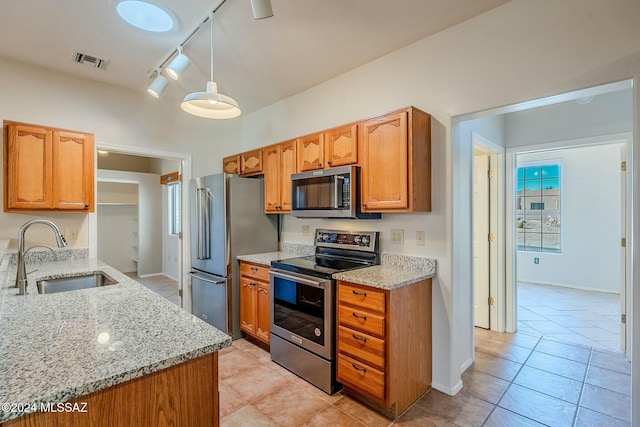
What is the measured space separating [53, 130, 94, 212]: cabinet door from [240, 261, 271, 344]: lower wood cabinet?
1.61 meters

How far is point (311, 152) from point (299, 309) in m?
1.44

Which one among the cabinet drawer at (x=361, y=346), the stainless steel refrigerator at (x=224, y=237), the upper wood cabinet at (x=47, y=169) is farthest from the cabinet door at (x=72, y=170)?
the cabinet drawer at (x=361, y=346)

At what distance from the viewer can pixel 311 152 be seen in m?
2.97

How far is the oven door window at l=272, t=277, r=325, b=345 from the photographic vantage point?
240 cm

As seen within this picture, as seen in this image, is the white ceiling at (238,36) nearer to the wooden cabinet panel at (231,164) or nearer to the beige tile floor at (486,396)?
the wooden cabinet panel at (231,164)

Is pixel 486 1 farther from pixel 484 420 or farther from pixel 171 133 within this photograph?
pixel 171 133

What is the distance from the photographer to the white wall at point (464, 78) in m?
1.78

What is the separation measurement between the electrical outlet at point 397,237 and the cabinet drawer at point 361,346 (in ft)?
2.82

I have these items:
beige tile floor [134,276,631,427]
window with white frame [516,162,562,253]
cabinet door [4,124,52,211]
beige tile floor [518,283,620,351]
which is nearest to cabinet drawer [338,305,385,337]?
beige tile floor [134,276,631,427]

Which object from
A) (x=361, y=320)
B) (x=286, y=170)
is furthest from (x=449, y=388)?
(x=286, y=170)

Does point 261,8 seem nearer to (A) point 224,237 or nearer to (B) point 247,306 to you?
(A) point 224,237

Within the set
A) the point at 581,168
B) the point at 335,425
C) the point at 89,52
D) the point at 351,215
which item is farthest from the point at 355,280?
the point at 581,168

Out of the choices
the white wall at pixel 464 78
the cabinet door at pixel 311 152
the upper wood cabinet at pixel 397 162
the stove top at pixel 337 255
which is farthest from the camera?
the cabinet door at pixel 311 152

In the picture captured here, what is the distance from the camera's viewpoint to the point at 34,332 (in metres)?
1.18
